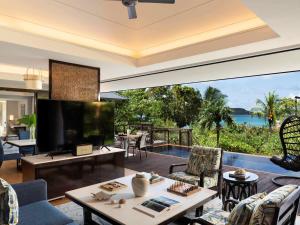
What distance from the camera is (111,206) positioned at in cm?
235

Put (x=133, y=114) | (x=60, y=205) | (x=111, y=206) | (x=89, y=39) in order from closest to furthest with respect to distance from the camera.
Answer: (x=111, y=206) < (x=60, y=205) < (x=89, y=39) < (x=133, y=114)

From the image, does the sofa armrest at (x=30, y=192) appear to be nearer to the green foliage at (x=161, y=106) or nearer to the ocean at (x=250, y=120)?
the ocean at (x=250, y=120)

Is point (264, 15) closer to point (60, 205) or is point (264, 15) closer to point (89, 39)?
point (89, 39)

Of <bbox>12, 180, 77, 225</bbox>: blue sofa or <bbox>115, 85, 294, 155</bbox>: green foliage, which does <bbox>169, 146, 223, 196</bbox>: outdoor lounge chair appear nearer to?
<bbox>12, 180, 77, 225</bbox>: blue sofa

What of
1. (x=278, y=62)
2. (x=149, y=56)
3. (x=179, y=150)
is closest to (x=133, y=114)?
(x=179, y=150)

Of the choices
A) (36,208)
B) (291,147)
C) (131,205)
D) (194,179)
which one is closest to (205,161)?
(194,179)

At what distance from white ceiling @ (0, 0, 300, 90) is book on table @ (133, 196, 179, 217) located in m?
2.20

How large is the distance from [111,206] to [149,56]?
330 centimetres

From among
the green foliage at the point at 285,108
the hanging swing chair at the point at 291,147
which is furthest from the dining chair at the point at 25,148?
the green foliage at the point at 285,108

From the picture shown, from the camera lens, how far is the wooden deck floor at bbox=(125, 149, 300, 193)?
181 inches

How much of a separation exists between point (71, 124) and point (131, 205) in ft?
7.61

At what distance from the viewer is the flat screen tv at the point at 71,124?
3805mm

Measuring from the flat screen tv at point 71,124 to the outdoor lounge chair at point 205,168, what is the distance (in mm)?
1675

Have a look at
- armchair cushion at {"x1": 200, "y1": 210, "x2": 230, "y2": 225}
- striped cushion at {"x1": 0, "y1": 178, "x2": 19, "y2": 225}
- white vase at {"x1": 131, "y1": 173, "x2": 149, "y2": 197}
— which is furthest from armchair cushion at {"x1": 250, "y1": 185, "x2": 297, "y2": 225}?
striped cushion at {"x1": 0, "y1": 178, "x2": 19, "y2": 225}
